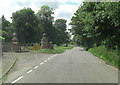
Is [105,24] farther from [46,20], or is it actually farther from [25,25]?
[46,20]

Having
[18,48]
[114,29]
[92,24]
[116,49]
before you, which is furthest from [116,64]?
[18,48]

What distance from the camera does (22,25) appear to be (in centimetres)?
5400

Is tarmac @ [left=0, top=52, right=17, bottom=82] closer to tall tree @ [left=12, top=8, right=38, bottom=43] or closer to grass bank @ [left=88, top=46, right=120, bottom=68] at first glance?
grass bank @ [left=88, top=46, right=120, bottom=68]

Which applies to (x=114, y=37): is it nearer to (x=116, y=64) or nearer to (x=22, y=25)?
(x=116, y=64)

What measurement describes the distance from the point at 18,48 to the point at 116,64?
808 inches

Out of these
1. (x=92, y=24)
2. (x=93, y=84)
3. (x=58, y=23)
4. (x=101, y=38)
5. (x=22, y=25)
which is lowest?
(x=93, y=84)

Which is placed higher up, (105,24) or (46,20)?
(46,20)

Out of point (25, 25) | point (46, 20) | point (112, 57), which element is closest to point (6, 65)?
point (112, 57)

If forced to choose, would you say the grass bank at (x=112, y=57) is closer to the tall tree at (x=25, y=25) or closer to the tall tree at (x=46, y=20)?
the tall tree at (x=25, y=25)

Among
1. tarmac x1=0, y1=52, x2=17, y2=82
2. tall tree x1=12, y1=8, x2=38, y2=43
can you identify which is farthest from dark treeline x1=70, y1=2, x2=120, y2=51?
tall tree x1=12, y1=8, x2=38, y2=43

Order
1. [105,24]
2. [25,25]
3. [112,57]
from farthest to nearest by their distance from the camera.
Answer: [25,25] → [112,57] → [105,24]

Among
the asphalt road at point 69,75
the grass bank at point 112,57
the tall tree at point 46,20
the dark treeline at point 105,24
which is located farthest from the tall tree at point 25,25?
the asphalt road at point 69,75

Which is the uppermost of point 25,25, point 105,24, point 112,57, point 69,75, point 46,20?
point 46,20

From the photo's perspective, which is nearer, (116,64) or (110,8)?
(110,8)
